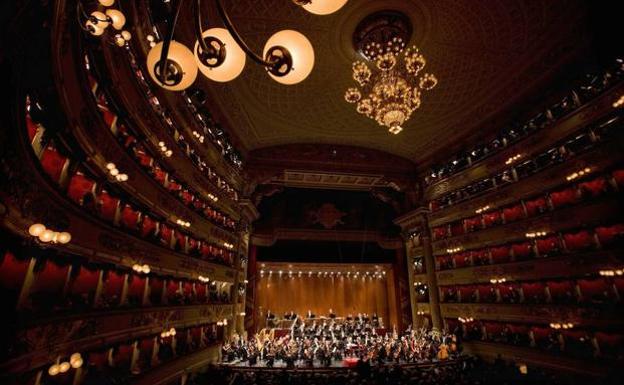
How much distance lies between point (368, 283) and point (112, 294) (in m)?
16.7

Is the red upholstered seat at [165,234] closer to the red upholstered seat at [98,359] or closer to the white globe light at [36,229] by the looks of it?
the red upholstered seat at [98,359]

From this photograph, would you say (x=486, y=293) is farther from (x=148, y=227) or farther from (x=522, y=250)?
(x=148, y=227)

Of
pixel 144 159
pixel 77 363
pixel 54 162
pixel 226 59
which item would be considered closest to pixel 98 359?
pixel 77 363

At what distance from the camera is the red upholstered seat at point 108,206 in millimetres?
6637

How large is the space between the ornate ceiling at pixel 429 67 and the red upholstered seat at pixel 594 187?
4.06m

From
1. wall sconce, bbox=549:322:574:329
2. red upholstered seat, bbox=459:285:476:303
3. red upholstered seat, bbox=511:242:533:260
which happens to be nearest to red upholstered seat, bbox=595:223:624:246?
red upholstered seat, bbox=511:242:533:260

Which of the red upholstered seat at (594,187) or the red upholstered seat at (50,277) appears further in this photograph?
the red upholstered seat at (594,187)

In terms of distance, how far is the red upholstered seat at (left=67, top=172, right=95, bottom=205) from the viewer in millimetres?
5771

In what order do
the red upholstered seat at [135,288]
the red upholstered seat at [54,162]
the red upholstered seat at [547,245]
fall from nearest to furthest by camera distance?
the red upholstered seat at [54,162] → the red upholstered seat at [135,288] → the red upholstered seat at [547,245]

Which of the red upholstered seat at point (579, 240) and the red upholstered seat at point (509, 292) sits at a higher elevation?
the red upholstered seat at point (579, 240)

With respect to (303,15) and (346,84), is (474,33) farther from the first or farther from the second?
(303,15)

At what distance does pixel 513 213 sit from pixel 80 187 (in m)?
14.4

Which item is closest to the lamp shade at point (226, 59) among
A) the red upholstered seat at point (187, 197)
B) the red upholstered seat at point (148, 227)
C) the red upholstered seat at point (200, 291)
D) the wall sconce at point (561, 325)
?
the red upholstered seat at point (148, 227)

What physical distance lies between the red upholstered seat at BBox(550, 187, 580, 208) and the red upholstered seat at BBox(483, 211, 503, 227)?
225 centimetres
